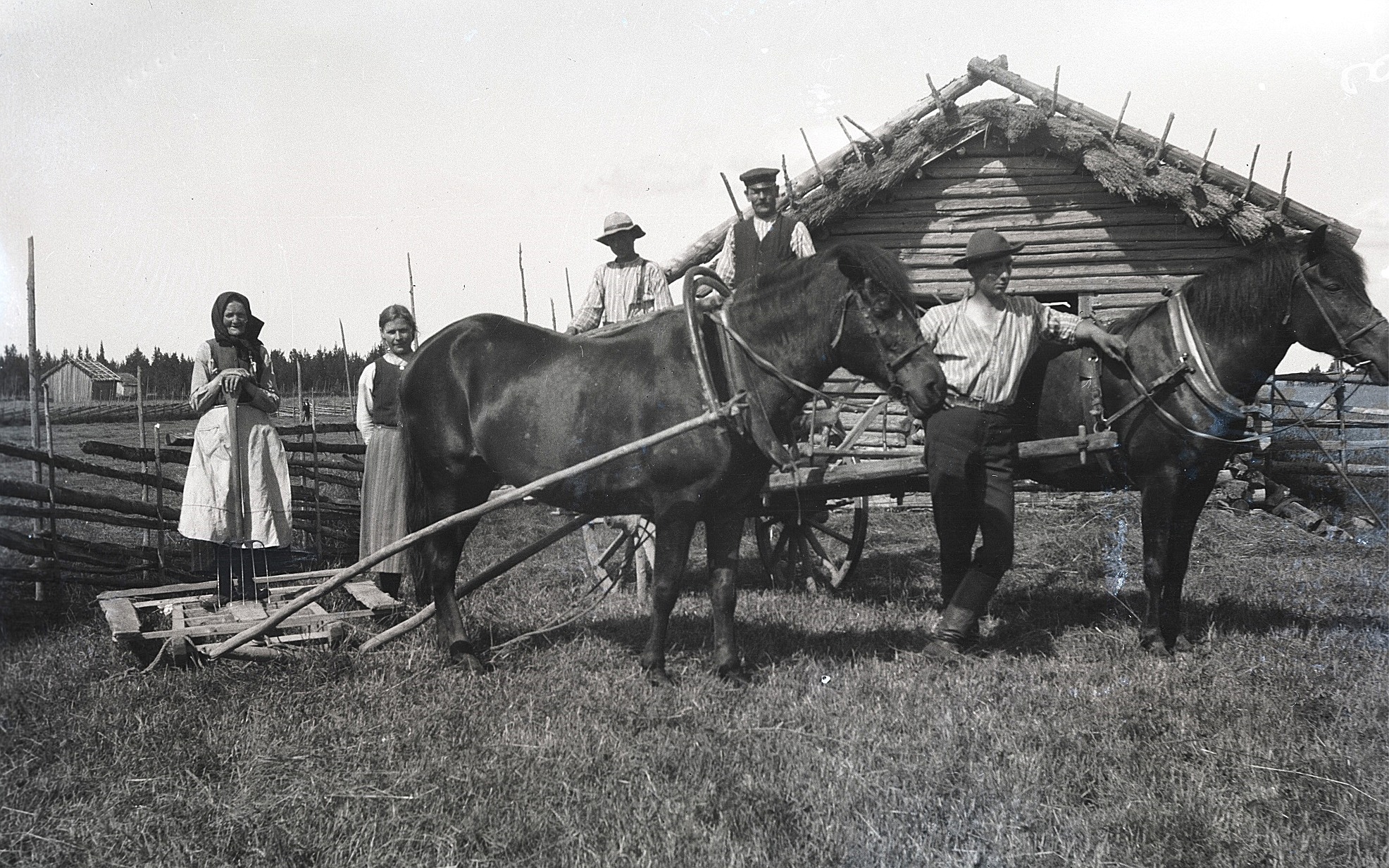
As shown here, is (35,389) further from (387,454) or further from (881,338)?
(881,338)

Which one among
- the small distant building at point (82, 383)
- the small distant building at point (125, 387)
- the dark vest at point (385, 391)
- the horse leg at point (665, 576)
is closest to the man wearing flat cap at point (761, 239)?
the horse leg at point (665, 576)

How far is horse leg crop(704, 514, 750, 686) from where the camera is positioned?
4773 millimetres

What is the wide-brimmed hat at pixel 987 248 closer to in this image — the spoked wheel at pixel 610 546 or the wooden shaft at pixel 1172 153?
the spoked wheel at pixel 610 546

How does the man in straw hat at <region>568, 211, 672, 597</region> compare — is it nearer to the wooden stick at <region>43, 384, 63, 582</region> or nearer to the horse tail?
the horse tail

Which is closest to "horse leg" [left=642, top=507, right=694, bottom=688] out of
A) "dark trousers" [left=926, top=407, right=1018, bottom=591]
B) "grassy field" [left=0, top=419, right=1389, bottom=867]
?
"grassy field" [left=0, top=419, right=1389, bottom=867]

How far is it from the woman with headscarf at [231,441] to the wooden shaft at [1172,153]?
299 inches

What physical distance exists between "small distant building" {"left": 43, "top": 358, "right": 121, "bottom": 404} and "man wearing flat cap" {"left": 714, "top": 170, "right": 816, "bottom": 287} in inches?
883

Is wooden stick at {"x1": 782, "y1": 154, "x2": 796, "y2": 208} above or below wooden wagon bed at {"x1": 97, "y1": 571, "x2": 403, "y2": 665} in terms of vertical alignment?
above

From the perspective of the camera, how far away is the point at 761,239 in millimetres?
6262

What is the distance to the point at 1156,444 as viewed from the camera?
200 inches

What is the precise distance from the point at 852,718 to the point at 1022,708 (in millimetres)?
816

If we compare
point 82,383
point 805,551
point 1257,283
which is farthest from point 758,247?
point 82,383

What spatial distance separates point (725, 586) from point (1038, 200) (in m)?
7.98

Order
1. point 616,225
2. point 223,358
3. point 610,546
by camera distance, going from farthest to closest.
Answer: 1. point 610,546
2. point 616,225
3. point 223,358
